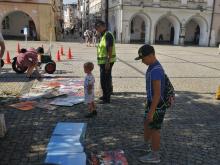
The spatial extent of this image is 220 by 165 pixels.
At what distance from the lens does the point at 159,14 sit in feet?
114

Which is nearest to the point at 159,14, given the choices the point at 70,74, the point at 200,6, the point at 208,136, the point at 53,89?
the point at 200,6

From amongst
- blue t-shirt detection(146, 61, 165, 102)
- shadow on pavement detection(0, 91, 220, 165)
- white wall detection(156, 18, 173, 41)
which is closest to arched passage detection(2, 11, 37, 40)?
white wall detection(156, 18, 173, 41)

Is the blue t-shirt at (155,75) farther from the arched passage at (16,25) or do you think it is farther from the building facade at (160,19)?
the arched passage at (16,25)

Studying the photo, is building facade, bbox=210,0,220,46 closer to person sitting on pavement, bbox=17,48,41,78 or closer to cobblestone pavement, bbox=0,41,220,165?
cobblestone pavement, bbox=0,41,220,165

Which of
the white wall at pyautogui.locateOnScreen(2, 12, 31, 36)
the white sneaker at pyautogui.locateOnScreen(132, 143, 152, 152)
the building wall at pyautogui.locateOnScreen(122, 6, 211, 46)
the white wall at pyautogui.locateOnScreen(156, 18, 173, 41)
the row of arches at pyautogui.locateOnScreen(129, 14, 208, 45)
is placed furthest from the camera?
the white wall at pyautogui.locateOnScreen(156, 18, 173, 41)

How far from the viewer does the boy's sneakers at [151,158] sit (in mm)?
4145

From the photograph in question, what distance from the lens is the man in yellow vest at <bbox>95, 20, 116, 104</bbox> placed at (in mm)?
6531

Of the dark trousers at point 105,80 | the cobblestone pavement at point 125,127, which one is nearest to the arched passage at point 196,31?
the cobblestone pavement at point 125,127

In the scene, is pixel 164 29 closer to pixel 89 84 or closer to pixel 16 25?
pixel 16 25

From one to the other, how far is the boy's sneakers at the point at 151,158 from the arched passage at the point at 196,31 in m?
34.7

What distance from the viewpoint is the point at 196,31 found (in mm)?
40125

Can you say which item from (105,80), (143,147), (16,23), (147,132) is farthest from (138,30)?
(147,132)

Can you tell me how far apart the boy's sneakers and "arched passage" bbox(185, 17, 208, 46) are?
114 feet

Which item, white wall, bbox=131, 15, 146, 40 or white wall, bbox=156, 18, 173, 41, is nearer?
white wall, bbox=131, 15, 146, 40
